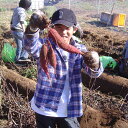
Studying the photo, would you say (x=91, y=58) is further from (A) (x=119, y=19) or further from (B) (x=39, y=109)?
(A) (x=119, y=19)

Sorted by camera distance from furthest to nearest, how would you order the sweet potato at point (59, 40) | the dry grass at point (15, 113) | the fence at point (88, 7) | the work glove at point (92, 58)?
the fence at point (88, 7) → the dry grass at point (15, 113) → the sweet potato at point (59, 40) → the work glove at point (92, 58)

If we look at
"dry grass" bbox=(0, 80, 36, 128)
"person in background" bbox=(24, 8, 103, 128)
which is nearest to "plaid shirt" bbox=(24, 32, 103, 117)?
"person in background" bbox=(24, 8, 103, 128)

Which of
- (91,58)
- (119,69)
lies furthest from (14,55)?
(91,58)

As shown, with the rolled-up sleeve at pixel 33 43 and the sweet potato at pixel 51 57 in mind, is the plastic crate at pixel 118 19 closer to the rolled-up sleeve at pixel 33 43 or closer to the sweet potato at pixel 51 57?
the rolled-up sleeve at pixel 33 43

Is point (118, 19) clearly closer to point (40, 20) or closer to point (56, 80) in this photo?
point (56, 80)

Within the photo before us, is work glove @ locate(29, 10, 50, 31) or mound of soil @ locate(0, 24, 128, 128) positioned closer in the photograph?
work glove @ locate(29, 10, 50, 31)

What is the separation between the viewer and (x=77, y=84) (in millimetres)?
2141

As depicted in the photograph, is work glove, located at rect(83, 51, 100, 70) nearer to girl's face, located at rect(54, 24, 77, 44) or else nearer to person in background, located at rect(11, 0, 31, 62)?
girl's face, located at rect(54, 24, 77, 44)

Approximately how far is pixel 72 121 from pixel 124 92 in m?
2.31

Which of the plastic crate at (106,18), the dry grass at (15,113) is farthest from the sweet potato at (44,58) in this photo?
the plastic crate at (106,18)

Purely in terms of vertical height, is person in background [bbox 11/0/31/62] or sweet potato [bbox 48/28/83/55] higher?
sweet potato [bbox 48/28/83/55]

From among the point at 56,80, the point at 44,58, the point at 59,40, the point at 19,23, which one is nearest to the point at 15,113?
the point at 56,80

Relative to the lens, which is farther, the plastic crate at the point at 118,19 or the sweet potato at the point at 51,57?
the plastic crate at the point at 118,19

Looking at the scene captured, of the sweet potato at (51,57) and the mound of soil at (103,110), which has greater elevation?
the sweet potato at (51,57)
